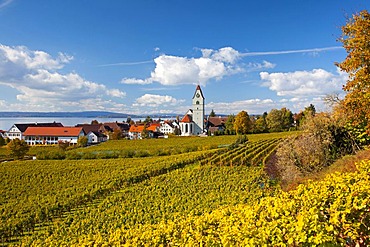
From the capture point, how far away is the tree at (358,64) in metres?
12.2

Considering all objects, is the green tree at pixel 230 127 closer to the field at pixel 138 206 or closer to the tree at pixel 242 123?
the tree at pixel 242 123

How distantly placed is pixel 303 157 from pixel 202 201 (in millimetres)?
6540

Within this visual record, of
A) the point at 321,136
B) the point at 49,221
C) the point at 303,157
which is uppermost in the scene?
the point at 321,136

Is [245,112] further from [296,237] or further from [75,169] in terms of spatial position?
[296,237]

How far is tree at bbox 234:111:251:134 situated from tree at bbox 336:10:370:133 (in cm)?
6215

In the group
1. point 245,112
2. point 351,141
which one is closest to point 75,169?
point 351,141

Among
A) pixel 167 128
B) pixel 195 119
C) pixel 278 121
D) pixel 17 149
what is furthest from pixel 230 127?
pixel 17 149

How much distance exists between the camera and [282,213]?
427 centimetres

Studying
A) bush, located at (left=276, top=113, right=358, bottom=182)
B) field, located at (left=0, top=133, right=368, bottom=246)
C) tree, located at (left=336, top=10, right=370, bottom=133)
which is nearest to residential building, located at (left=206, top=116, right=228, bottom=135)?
field, located at (left=0, top=133, right=368, bottom=246)

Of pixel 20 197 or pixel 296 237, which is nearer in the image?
pixel 296 237

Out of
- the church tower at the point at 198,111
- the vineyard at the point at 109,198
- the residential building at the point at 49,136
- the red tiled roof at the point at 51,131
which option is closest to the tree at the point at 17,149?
the vineyard at the point at 109,198

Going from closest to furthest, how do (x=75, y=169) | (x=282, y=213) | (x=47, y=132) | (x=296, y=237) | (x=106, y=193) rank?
(x=296, y=237) → (x=282, y=213) → (x=106, y=193) → (x=75, y=169) → (x=47, y=132)

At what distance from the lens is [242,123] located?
75188mm

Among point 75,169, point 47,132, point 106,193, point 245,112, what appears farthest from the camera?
point 47,132
